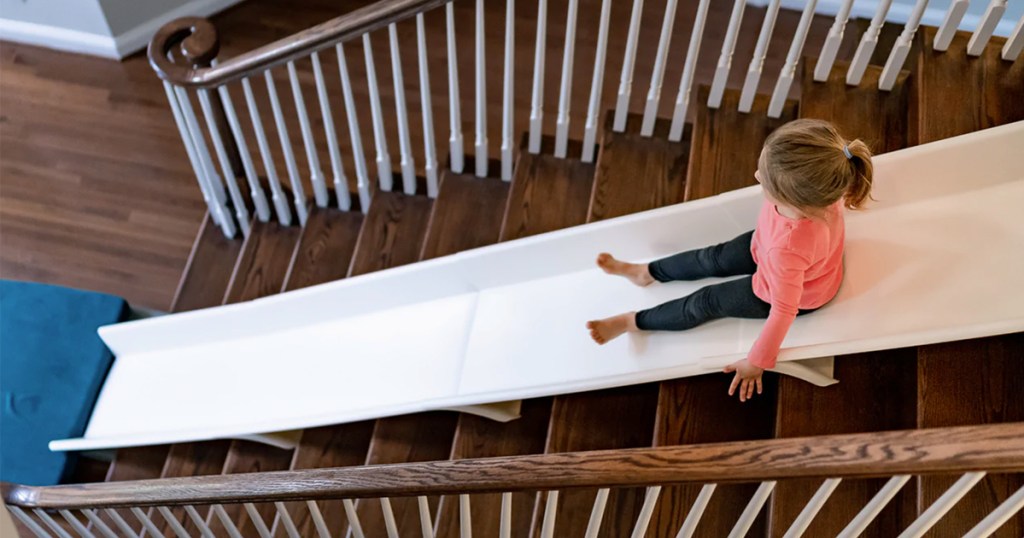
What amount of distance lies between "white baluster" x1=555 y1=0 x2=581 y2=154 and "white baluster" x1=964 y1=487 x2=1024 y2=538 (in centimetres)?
157

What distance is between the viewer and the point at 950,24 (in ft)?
7.43

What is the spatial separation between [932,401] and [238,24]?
10.8 ft

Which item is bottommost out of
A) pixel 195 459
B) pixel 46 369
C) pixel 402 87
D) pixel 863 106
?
pixel 195 459

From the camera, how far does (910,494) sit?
1797mm

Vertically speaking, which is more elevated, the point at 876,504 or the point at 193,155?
the point at 193,155

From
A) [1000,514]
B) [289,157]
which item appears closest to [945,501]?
[1000,514]

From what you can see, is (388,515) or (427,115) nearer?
(388,515)

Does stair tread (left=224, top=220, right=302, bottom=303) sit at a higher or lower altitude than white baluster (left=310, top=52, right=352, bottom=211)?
lower

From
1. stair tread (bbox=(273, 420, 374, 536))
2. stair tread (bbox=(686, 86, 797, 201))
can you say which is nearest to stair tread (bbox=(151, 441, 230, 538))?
stair tread (bbox=(273, 420, 374, 536))

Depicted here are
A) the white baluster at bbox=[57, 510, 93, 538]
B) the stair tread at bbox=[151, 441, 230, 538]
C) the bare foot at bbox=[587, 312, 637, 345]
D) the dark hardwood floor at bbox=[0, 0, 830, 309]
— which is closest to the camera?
the white baluster at bbox=[57, 510, 93, 538]

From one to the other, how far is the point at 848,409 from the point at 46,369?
8.62ft

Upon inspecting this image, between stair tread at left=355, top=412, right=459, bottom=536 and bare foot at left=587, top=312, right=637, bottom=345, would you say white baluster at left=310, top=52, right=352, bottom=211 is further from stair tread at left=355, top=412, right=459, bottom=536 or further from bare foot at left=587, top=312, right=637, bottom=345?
bare foot at left=587, top=312, right=637, bottom=345

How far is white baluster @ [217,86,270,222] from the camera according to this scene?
280cm

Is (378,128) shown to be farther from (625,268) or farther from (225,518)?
(225,518)
